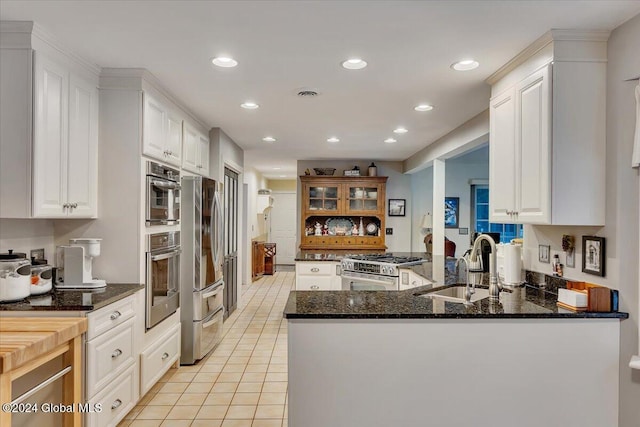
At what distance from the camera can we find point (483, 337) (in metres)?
2.05

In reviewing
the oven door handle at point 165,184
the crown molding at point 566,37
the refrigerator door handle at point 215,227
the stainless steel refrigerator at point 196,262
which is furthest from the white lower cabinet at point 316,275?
the crown molding at point 566,37

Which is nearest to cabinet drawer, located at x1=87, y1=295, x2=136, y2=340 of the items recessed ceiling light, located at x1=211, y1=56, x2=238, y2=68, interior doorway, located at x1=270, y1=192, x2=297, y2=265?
recessed ceiling light, located at x1=211, y1=56, x2=238, y2=68

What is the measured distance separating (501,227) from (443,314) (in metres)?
5.87

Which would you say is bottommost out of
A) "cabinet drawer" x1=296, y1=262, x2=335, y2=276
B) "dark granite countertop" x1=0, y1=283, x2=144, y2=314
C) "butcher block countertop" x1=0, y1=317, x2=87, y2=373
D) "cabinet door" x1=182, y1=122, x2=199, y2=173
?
"cabinet drawer" x1=296, y1=262, x2=335, y2=276

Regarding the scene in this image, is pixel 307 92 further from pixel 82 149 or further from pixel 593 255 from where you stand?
pixel 593 255

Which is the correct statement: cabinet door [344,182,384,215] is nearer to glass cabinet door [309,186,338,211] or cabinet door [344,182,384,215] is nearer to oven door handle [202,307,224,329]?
glass cabinet door [309,186,338,211]

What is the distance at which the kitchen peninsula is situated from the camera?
2037mm

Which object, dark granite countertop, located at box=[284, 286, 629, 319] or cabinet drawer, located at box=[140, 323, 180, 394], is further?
cabinet drawer, located at box=[140, 323, 180, 394]

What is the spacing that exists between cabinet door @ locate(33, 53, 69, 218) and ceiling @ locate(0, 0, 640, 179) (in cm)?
22

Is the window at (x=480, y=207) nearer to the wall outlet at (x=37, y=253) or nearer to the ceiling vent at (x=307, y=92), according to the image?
the ceiling vent at (x=307, y=92)

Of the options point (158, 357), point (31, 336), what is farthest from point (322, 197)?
point (31, 336)

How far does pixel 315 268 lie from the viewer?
16.7 ft

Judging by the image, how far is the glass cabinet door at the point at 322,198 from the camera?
23.4 ft

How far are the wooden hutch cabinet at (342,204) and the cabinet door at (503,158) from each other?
4.26 meters
